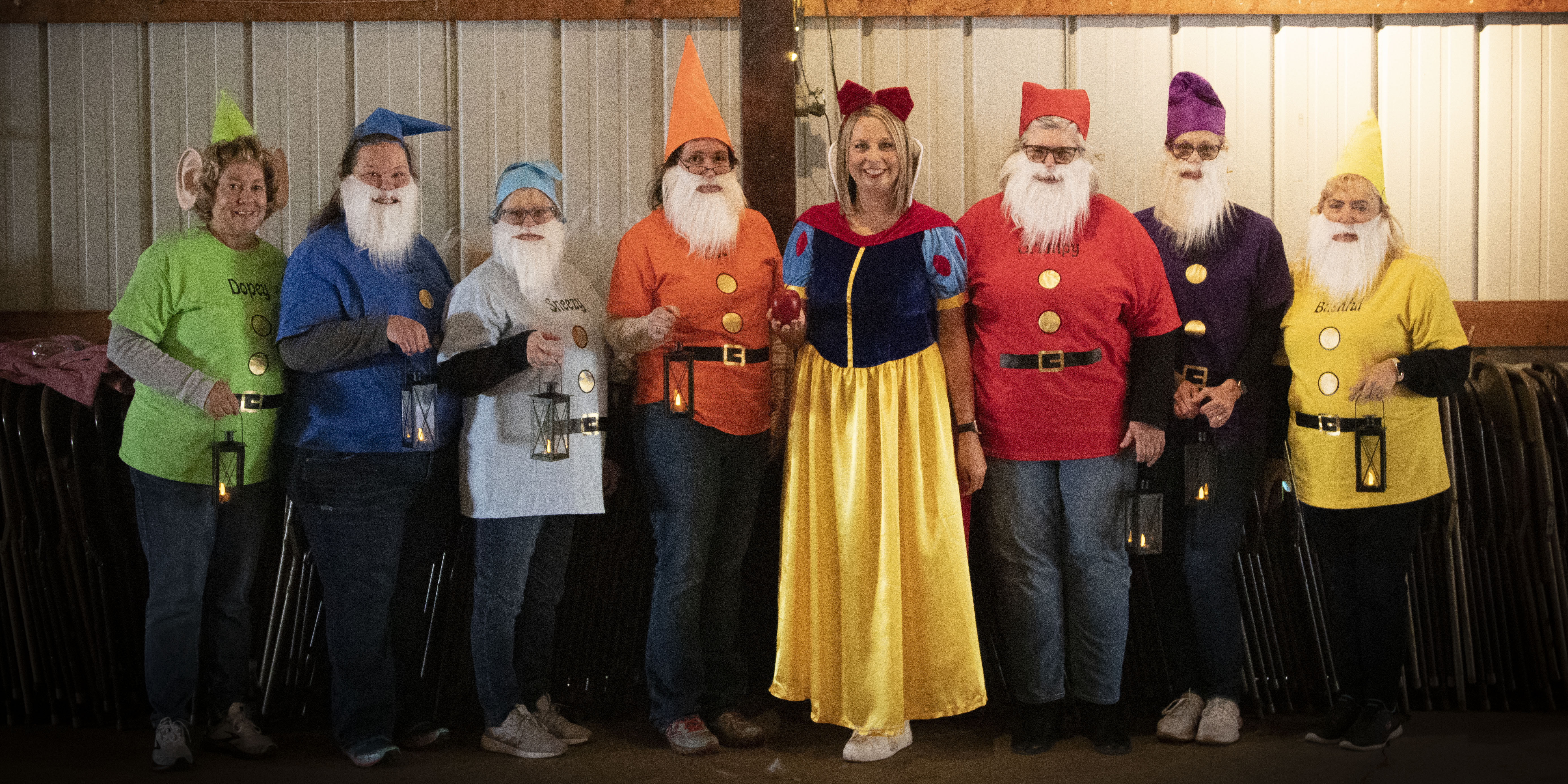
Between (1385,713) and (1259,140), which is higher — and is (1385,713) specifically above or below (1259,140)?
below

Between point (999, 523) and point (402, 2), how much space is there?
2787 millimetres

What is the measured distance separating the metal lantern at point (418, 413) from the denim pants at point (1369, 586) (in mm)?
2223

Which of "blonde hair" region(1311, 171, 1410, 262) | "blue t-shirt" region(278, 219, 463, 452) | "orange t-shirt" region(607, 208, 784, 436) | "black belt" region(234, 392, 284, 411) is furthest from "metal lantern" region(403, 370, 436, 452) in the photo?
"blonde hair" region(1311, 171, 1410, 262)

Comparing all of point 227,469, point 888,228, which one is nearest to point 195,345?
point 227,469

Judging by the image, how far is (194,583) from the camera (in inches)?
103

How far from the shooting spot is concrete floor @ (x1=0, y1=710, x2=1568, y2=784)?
2.55m

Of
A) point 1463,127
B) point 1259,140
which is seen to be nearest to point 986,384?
point 1259,140

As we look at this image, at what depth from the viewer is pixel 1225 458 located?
8.94 ft

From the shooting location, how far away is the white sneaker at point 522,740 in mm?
2689

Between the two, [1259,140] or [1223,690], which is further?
[1259,140]

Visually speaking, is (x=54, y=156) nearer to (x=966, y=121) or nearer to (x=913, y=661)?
(x=966, y=121)

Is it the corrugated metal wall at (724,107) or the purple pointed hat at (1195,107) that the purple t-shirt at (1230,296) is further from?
the corrugated metal wall at (724,107)

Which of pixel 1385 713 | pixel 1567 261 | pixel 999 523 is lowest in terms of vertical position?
pixel 1385 713

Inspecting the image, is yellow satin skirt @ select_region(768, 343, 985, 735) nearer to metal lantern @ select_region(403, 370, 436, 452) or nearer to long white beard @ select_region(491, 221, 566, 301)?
long white beard @ select_region(491, 221, 566, 301)
